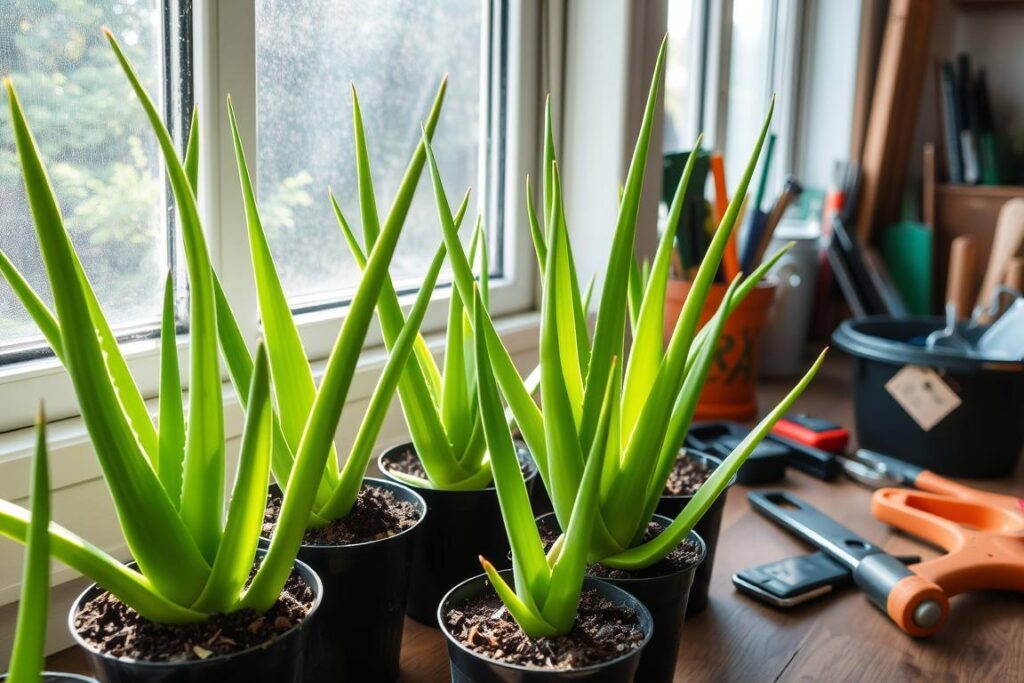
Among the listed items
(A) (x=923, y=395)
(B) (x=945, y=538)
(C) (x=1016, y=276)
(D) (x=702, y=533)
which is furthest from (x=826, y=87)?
(D) (x=702, y=533)

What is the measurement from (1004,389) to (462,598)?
0.70 metres

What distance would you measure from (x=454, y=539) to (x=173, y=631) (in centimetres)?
22

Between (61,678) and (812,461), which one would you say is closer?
(61,678)

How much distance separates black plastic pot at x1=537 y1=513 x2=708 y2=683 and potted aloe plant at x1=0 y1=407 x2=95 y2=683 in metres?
0.29

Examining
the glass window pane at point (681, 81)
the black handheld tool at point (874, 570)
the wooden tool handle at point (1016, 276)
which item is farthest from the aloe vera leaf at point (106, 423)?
the wooden tool handle at point (1016, 276)

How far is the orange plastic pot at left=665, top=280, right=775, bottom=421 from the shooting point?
1.15 m

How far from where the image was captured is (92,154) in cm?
64

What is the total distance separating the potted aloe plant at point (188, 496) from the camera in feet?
1.28

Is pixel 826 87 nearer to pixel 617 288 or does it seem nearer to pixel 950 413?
pixel 950 413

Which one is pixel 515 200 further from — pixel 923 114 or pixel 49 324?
pixel 923 114

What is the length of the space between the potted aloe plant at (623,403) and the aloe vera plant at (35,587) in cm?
22

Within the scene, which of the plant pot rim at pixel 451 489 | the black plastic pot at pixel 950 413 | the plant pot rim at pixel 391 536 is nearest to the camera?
the plant pot rim at pixel 391 536

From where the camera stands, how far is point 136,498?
0.40m

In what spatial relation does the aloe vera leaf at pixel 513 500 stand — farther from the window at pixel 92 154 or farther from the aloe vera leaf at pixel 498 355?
the window at pixel 92 154
